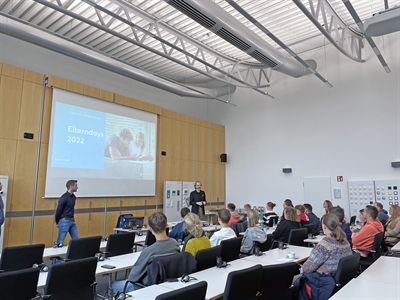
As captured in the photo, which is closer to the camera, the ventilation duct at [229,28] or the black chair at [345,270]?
the black chair at [345,270]

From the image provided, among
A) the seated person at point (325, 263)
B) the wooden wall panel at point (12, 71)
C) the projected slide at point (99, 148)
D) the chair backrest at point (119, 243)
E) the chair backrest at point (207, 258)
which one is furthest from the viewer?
the projected slide at point (99, 148)

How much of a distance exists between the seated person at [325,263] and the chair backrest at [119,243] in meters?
2.34

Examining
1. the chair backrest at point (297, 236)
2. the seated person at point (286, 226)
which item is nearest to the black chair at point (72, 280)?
the chair backrest at point (297, 236)

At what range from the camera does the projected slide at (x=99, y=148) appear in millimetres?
6695

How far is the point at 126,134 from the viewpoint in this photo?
8.10 meters

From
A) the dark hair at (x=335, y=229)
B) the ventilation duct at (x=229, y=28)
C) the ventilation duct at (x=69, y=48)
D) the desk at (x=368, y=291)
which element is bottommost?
the desk at (x=368, y=291)

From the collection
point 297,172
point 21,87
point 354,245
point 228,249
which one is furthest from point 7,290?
point 297,172

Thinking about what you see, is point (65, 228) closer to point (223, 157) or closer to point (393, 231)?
point (393, 231)

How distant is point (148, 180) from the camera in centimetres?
857

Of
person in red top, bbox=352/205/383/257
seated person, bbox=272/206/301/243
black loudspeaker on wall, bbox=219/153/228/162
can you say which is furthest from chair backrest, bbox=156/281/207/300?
black loudspeaker on wall, bbox=219/153/228/162

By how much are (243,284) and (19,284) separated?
161 cm

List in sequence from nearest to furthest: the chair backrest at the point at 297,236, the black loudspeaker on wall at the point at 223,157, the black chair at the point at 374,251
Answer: the black chair at the point at 374,251 → the chair backrest at the point at 297,236 → the black loudspeaker on wall at the point at 223,157

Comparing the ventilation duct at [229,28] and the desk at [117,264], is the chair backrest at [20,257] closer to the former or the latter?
the desk at [117,264]

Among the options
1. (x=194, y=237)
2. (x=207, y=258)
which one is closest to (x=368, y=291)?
(x=207, y=258)
